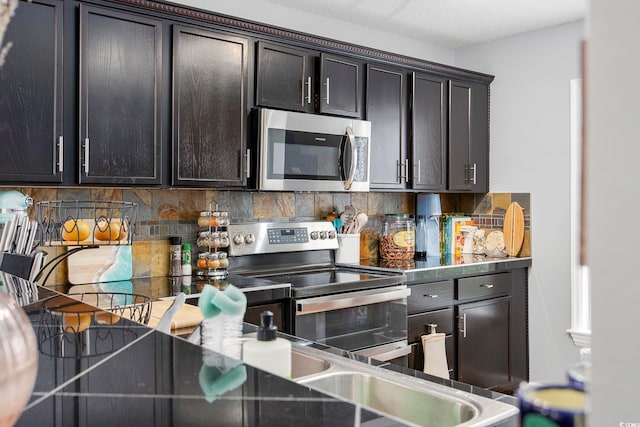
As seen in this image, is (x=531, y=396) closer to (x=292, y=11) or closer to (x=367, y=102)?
(x=367, y=102)

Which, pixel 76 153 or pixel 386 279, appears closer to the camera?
pixel 76 153

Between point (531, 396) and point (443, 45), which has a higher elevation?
point (443, 45)

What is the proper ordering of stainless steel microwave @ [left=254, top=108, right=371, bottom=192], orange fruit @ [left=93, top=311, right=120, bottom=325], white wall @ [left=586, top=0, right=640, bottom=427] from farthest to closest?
1. stainless steel microwave @ [left=254, top=108, right=371, bottom=192]
2. orange fruit @ [left=93, top=311, right=120, bottom=325]
3. white wall @ [left=586, top=0, right=640, bottom=427]

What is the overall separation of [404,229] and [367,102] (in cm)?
92

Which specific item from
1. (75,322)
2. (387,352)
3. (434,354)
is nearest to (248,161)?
(387,352)

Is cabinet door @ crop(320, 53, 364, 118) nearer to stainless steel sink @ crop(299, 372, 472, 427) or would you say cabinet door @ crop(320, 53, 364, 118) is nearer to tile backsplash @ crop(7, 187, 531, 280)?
tile backsplash @ crop(7, 187, 531, 280)

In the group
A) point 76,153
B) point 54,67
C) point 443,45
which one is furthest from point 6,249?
point 443,45

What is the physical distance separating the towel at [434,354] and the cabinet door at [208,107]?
141cm

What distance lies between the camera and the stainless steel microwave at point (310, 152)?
3.12 meters

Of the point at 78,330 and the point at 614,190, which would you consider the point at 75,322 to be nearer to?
the point at 78,330

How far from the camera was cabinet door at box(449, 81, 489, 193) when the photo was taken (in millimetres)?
4195

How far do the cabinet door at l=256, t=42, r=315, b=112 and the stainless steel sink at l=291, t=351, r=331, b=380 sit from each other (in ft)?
6.57

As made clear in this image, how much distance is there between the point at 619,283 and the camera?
22.1 inches

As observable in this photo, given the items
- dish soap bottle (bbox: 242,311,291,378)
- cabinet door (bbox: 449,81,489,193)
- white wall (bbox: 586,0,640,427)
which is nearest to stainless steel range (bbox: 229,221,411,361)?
cabinet door (bbox: 449,81,489,193)
